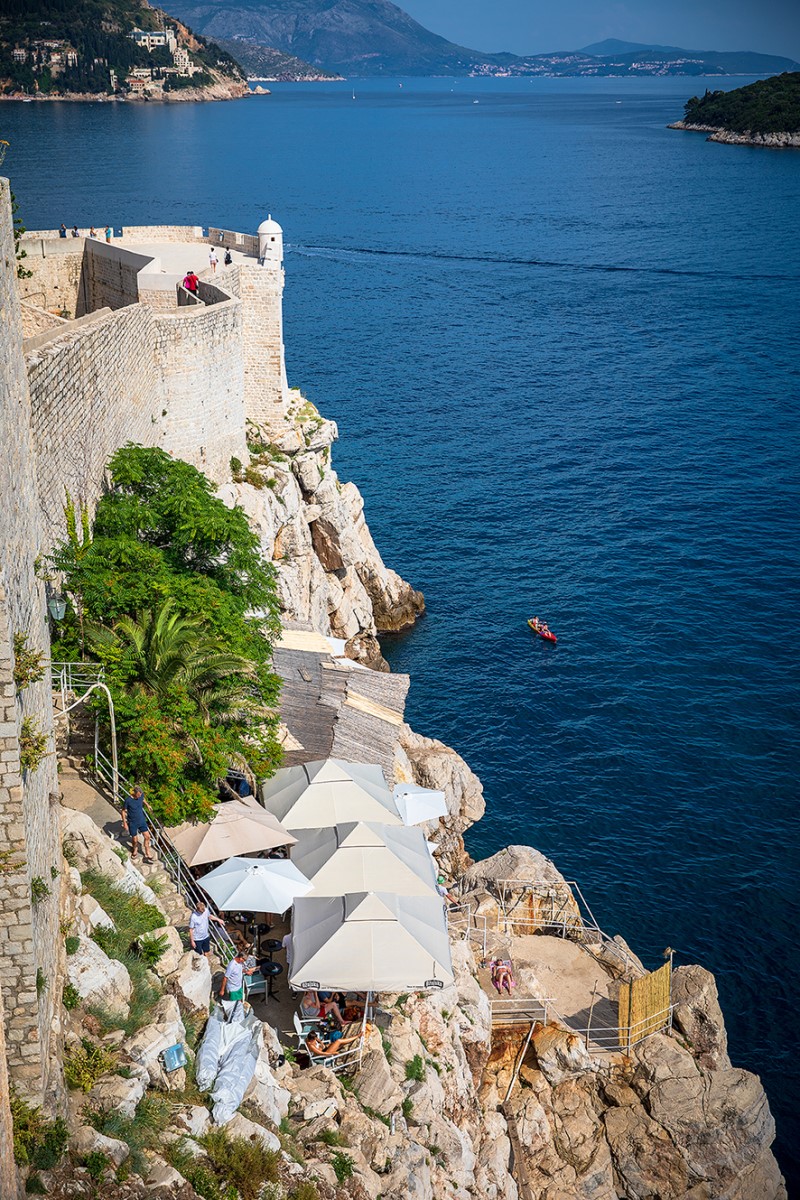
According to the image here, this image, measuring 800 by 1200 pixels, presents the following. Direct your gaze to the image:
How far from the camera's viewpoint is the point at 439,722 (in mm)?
39625

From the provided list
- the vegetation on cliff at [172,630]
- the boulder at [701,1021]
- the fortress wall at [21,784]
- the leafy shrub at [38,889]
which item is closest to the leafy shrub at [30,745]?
the fortress wall at [21,784]

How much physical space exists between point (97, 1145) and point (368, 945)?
24.5ft

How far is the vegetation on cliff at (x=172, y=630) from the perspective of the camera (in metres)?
19.3

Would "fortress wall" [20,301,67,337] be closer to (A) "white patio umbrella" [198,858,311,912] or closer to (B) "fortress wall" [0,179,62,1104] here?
(B) "fortress wall" [0,179,62,1104]

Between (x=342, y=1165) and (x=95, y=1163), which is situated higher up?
(x=95, y=1163)

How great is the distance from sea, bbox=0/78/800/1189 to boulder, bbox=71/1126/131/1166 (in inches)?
704

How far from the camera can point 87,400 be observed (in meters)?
21.6

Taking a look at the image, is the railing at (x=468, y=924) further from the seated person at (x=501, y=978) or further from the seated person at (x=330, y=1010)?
the seated person at (x=330, y=1010)

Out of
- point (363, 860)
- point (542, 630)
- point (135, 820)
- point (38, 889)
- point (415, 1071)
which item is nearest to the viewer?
point (38, 889)

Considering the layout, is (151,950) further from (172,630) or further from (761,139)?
(761,139)

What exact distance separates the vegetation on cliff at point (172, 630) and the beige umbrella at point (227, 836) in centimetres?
34

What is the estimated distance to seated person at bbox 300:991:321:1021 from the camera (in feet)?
59.5

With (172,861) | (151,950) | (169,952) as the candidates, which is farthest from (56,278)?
(151,950)

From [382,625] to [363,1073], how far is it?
95.6 feet
